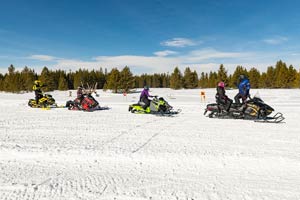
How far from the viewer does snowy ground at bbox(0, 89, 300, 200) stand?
12.0 ft

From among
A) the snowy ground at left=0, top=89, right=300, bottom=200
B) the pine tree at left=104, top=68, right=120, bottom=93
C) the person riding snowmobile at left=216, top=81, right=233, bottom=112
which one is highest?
the pine tree at left=104, top=68, right=120, bottom=93

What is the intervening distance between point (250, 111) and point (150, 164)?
721 centimetres

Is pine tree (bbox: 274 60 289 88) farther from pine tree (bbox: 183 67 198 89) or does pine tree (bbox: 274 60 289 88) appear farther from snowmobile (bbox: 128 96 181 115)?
snowmobile (bbox: 128 96 181 115)

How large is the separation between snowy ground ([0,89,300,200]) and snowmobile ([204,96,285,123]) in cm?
221

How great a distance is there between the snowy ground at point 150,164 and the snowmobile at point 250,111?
221 cm

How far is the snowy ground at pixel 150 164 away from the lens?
366cm

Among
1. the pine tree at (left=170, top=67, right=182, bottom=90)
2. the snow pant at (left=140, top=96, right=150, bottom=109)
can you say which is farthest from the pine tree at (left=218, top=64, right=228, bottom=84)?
the snow pant at (left=140, top=96, right=150, bottom=109)

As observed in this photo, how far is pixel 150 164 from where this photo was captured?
4.89 m

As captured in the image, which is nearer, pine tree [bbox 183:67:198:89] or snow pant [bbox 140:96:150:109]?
snow pant [bbox 140:96:150:109]

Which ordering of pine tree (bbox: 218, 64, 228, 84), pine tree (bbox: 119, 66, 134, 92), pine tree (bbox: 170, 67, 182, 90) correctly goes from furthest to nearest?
pine tree (bbox: 170, 67, 182, 90), pine tree (bbox: 218, 64, 228, 84), pine tree (bbox: 119, 66, 134, 92)

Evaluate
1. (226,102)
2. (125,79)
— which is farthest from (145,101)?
(125,79)

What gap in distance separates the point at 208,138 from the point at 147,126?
112 inches

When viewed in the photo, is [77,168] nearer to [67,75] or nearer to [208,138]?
[208,138]

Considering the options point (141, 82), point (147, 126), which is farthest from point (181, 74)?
point (147, 126)
